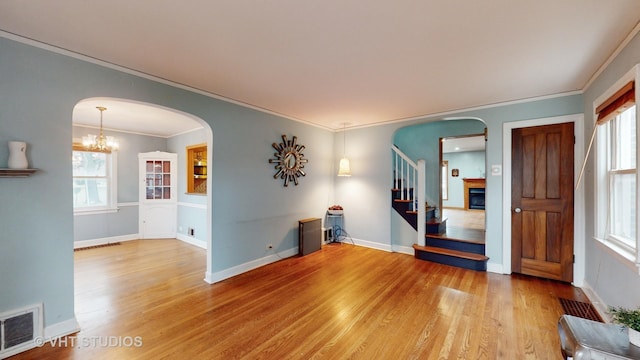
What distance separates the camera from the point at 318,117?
14.4ft

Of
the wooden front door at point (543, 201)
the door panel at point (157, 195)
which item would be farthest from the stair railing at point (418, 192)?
the door panel at point (157, 195)

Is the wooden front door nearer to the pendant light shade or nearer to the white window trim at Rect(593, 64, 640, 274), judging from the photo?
the white window trim at Rect(593, 64, 640, 274)

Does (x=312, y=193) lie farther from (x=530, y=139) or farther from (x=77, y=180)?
(x=77, y=180)

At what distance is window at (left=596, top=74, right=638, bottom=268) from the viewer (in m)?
2.06

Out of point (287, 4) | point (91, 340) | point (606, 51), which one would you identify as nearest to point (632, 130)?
point (606, 51)

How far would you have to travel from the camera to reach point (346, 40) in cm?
201

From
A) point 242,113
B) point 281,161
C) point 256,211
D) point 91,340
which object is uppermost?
point 242,113

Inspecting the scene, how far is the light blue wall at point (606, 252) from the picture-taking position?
1918 millimetres

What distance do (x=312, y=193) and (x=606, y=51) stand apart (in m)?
4.05

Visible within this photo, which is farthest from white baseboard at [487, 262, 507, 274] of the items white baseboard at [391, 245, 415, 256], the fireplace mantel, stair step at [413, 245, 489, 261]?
the fireplace mantel

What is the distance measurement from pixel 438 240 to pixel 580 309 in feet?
5.98

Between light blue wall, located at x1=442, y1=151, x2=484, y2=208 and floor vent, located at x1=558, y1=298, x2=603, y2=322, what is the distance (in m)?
7.16

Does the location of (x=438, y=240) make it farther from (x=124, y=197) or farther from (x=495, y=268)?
(x=124, y=197)

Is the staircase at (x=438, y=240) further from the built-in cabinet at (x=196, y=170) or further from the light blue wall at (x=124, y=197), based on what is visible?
the light blue wall at (x=124, y=197)
